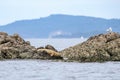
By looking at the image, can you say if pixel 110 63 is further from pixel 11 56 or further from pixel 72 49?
pixel 11 56

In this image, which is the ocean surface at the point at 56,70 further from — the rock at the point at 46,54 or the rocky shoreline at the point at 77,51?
the rock at the point at 46,54

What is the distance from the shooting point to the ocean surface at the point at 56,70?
161 feet

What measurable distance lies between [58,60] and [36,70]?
35.8ft

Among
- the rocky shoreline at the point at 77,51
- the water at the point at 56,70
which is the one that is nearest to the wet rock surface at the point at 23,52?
the rocky shoreline at the point at 77,51

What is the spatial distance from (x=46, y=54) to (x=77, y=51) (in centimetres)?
582

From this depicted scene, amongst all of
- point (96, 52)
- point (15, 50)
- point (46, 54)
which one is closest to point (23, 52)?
point (15, 50)

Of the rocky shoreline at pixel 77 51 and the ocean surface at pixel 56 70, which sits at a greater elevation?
the rocky shoreline at pixel 77 51

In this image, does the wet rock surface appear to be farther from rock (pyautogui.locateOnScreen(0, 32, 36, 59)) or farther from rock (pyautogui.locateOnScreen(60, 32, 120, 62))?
rock (pyautogui.locateOnScreen(60, 32, 120, 62))

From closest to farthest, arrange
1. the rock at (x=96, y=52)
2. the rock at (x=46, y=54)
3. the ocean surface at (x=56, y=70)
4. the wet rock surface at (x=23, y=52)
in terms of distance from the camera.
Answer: the ocean surface at (x=56, y=70) → the rock at (x=96, y=52) → the rock at (x=46, y=54) → the wet rock surface at (x=23, y=52)

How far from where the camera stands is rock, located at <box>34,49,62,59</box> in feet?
224

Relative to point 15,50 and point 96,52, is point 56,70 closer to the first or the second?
point 96,52

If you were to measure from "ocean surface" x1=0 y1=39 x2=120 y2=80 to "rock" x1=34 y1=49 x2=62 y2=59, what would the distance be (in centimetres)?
261

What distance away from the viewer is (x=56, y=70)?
5562 centimetres

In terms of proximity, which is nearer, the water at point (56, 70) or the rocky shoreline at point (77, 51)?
the water at point (56, 70)
